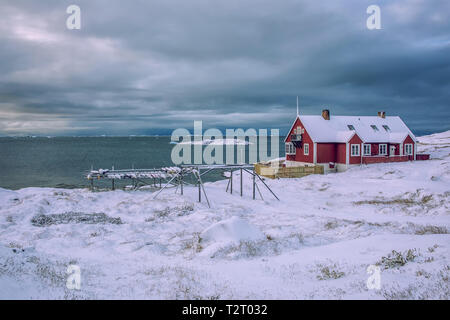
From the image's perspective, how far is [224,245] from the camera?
11.3 metres

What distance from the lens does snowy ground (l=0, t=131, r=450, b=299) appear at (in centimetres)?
711

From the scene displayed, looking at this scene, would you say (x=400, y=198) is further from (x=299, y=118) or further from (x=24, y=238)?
(x=24, y=238)

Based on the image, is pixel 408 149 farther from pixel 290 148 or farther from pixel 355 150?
pixel 290 148

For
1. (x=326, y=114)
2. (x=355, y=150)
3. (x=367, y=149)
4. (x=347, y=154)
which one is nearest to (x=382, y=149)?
(x=367, y=149)

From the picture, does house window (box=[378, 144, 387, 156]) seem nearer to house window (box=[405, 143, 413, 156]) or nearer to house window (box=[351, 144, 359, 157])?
house window (box=[405, 143, 413, 156])

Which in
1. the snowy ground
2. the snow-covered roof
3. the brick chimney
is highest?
the brick chimney

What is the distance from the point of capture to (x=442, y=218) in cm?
1652

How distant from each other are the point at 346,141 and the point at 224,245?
30007 millimetres

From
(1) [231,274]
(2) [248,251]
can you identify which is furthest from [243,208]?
(1) [231,274]

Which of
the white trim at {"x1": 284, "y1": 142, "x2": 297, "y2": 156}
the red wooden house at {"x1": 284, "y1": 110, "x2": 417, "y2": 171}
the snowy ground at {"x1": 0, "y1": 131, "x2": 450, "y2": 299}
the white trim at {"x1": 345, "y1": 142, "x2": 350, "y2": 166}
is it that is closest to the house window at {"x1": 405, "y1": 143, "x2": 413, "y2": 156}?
the red wooden house at {"x1": 284, "y1": 110, "x2": 417, "y2": 171}

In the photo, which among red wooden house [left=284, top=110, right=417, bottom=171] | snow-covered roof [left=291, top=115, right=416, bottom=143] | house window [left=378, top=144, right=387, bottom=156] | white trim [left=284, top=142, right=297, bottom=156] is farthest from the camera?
white trim [left=284, top=142, right=297, bottom=156]

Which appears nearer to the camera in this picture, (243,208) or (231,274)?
(231,274)

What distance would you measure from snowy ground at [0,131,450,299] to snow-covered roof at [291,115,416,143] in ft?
46.9
